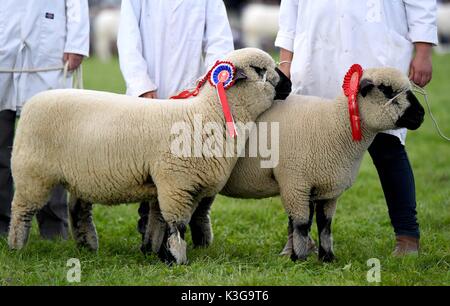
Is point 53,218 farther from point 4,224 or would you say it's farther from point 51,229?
point 4,224

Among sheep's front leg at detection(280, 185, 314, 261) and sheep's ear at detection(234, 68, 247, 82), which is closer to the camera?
sheep's ear at detection(234, 68, 247, 82)

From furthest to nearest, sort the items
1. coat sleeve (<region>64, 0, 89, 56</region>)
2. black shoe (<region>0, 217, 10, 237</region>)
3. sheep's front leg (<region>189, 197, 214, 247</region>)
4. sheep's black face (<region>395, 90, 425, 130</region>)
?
black shoe (<region>0, 217, 10, 237</region>)
coat sleeve (<region>64, 0, 89, 56</region>)
sheep's front leg (<region>189, 197, 214, 247</region>)
sheep's black face (<region>395, 90, 425, 130</region>)

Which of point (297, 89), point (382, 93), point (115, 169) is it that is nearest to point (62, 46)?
point (115, 169)

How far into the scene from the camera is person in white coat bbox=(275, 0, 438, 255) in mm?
4715

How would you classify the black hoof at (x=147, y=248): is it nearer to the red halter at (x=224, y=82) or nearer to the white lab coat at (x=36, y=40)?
the red halter at (x=224, y=82)

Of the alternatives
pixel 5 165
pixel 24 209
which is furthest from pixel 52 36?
pixel 24 209

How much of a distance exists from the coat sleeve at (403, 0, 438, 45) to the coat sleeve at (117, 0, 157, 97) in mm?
1604

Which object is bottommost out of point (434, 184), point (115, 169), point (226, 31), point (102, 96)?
point (434, 184)

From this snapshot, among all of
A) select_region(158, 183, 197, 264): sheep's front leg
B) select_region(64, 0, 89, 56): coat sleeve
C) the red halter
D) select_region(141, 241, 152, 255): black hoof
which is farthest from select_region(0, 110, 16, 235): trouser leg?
the red halter

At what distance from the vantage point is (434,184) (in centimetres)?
751

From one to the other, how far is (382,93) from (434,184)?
336 centimetres

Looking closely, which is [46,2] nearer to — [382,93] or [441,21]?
[382,93]

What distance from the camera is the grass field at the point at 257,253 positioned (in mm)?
4168

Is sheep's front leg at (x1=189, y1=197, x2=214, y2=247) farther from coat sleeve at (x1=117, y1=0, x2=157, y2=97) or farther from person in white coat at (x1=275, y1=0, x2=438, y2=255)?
coat sleeve at (x1=117, y1=0, x2=157, y2=97)
